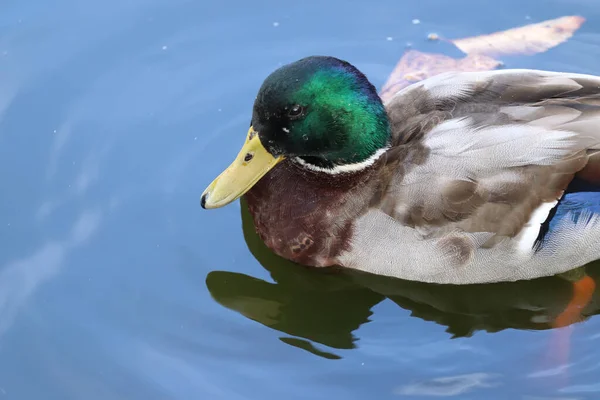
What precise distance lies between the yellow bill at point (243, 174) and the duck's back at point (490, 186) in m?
0.62

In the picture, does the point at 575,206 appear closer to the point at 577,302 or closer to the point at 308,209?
the point at 577,302

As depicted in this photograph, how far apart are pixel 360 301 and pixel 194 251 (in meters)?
1.04

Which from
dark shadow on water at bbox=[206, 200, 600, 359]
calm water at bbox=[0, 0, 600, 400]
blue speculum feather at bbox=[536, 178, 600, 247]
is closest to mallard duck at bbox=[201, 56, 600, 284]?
blue speculum feather at bbox=[536, 178, 600, 247]

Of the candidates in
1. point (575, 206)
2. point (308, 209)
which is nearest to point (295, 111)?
point (308, 209)

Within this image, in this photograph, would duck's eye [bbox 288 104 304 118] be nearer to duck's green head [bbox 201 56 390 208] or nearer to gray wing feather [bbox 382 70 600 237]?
duck's green head [bbox 201 56 390 208]

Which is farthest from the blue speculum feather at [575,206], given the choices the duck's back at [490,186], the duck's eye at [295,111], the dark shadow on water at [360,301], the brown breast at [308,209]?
the duck's eye at [295,111]

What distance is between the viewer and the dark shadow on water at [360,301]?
5.09 metres

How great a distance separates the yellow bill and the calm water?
55cm

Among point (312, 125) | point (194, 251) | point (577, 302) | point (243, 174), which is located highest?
point (312, 125)

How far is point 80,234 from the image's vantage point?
5.57 m

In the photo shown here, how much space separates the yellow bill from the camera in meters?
5.04

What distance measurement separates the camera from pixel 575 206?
489 cm

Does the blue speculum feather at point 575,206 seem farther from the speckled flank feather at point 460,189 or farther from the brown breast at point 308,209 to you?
the brown breast at point 308,209

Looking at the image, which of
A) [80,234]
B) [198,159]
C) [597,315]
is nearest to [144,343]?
[80,234]
